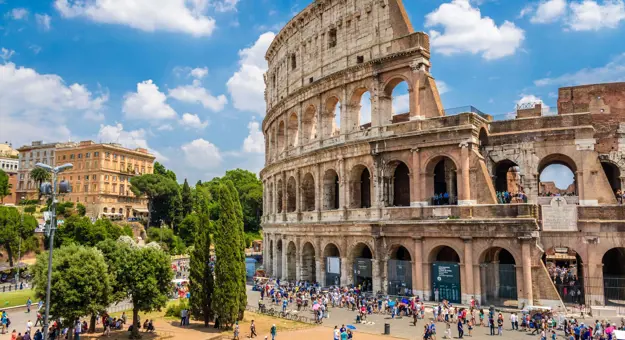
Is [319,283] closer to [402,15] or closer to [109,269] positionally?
[109,269]

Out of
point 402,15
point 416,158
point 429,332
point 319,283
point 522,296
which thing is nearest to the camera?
point 429,332

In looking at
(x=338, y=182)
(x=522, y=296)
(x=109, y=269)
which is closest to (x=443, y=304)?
(x=522, y=296)

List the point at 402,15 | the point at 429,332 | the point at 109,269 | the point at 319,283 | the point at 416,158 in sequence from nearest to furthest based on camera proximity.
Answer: the point at 429,332 < the point at 109,269 < the point at 416,158 < the point at 402,15 < the point at 319,283

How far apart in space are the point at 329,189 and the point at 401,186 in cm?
524

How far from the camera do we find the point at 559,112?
28859 millimetres

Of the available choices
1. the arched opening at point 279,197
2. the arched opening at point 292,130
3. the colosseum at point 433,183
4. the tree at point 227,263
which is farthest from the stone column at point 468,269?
the arched opening at point 279,197

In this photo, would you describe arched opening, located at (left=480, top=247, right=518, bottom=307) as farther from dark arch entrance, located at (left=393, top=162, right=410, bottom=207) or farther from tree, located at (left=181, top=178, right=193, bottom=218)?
tree, located at (left=181, top=178, right=193, bottom=218)

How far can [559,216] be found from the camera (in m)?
26.1

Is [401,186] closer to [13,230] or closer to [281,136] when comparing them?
[281,136]

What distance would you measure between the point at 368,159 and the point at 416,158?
3.39 metres

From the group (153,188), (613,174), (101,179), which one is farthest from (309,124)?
(101,179)

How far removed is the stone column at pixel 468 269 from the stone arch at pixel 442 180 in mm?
3428

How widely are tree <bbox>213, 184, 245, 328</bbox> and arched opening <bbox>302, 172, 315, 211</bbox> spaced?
10515 millimetres

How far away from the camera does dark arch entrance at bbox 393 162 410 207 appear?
30.9 metres
